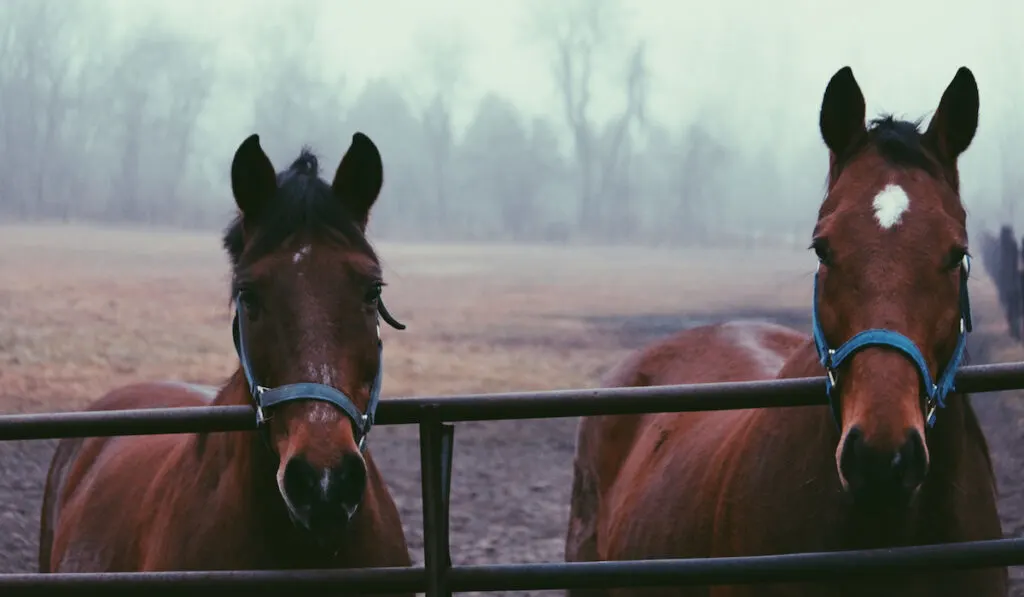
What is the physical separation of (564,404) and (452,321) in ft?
30.0

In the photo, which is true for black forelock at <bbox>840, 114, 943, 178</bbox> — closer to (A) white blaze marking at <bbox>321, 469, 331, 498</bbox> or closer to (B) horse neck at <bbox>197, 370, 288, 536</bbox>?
(A) white blaze marking at <bbox>321, 469, 331, 498</bbox>

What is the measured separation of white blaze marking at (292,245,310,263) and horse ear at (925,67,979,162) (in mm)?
1370

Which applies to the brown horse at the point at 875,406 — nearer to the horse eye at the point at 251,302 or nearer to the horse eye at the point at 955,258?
the horse eye at the point at 955,258

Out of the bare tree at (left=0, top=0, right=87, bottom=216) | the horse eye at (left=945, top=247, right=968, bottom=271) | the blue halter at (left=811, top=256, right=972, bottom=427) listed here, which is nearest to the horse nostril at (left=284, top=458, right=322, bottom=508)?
the blue halter at (left=811, top=256, right=972, bottom=427)

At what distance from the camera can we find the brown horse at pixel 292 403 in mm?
2096

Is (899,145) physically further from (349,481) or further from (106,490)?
(106,490)

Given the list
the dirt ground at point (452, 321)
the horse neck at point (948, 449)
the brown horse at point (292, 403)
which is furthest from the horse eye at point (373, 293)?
the dirt ground at point (452, 321)

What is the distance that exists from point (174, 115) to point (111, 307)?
84.7 inches

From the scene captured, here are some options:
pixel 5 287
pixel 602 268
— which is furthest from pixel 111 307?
pixel 602 268

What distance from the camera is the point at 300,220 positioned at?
7.84ft

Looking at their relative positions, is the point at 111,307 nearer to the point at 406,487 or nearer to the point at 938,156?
the point at 406,487

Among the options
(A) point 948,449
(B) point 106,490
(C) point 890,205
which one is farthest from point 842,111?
(B) point 106,490

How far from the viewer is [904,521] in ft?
7.32

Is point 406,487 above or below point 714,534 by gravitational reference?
below
